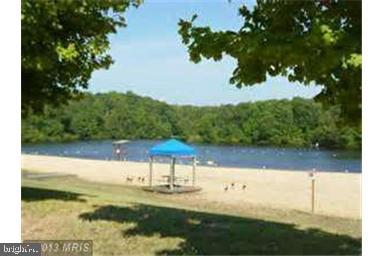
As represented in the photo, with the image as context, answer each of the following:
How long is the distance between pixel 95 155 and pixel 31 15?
29.1 meters

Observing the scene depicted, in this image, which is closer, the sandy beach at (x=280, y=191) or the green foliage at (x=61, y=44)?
the green foliage at (x=61, y=44)

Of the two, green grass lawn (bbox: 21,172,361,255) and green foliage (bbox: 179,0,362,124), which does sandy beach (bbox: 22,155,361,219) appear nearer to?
green grass lawn (bbox: 21,172,361,255)

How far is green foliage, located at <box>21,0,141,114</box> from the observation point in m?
7.65

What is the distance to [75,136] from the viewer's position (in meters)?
17.7

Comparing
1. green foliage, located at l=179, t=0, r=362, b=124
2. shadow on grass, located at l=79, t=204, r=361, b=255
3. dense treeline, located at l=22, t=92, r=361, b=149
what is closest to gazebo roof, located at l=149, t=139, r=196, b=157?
dense treeline, located at l=22, t=92, r=361, b=149

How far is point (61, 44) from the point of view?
865cm

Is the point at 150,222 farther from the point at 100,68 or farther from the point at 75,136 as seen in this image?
the point at 75,136

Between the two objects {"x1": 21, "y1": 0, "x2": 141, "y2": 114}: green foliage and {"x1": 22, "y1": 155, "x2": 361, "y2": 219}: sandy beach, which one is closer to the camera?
{"x1": 21, "y1": 0, "x2": 141, "y2": 114}: green foliage

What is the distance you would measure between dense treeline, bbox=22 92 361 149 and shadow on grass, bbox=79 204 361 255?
55.9 inches

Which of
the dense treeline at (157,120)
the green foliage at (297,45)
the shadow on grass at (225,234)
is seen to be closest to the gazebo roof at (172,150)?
the dense treeline at (157,120)

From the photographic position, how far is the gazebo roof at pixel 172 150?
18750 mm

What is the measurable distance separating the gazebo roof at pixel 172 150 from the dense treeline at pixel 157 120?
0.70m

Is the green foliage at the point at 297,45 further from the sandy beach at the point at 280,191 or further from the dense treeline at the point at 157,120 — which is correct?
the sandy beach at the point at 280,191

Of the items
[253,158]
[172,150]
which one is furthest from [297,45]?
[253,158]
